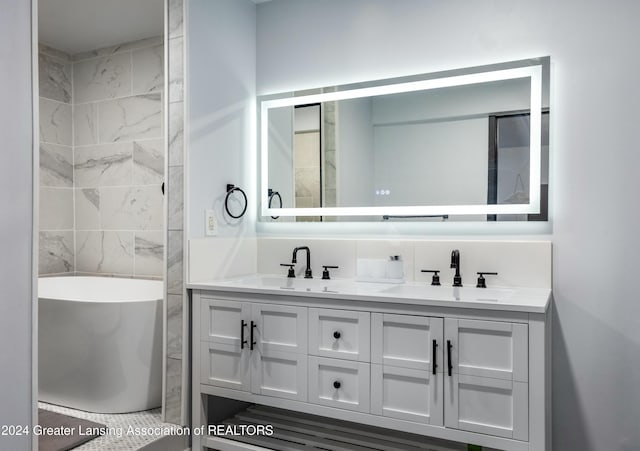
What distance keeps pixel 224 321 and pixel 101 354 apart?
82 centimetres

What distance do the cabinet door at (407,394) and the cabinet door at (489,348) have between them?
0.39 ft

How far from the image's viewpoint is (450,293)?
203 cm

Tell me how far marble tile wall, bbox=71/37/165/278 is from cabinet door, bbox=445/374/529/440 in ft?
7.82

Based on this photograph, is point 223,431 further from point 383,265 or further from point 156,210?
point 156,210

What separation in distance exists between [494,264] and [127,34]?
2.98m

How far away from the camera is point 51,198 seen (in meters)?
3.65

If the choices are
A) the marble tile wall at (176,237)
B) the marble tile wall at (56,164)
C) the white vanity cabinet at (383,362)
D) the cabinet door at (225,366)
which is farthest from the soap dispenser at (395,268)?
the marble tile wall at (56,164)

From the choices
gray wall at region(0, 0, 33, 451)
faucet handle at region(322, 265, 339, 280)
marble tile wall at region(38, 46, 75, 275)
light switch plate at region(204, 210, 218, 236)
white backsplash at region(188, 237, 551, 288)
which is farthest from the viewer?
marble tile wall at region(38, 46, 75, 275)

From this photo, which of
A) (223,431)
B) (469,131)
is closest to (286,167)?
(469,131)

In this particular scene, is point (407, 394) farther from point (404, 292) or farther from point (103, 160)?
point (103, 160)

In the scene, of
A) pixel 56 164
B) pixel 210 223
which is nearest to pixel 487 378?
pixel 210 223

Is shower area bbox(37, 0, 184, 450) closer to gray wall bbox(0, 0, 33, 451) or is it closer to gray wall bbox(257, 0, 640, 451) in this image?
gray wall bbox(0, 0, 33, 451)

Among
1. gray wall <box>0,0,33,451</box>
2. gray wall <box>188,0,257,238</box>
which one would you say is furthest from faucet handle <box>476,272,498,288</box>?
gray wall <box>0,0,33,451</box>

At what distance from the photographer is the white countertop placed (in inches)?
68.7
